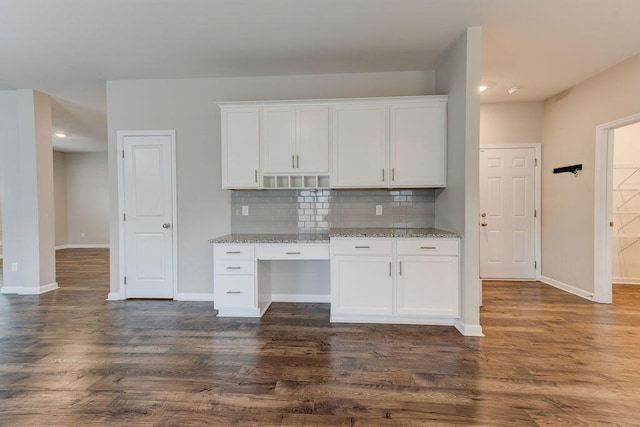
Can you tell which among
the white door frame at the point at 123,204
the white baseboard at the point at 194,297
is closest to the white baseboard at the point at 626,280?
the white baseboard at the point at 194,297

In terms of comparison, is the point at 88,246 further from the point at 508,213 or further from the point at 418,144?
the point at 508,213

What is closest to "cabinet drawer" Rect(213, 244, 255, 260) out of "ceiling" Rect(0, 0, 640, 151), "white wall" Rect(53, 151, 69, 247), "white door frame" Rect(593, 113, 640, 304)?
"ceiling" Rect(0, 0, 640, 151)

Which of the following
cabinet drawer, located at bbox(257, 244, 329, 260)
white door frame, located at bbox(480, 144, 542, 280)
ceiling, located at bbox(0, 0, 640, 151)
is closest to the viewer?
ceiling, located at bbox(0, 0, 640, 151)

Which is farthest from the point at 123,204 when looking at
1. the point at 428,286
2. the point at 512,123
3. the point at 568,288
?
the point at 568,288

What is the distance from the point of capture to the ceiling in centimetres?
245

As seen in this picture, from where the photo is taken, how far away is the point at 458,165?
295cm

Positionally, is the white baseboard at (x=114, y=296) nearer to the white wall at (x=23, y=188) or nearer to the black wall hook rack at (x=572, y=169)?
the white wall at (x=23, y=188)

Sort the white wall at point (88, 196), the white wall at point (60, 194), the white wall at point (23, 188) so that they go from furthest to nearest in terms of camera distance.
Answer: the white wall at point (88, 196) → the white wall at point (60, 194) → the white wall at point (23, 188)

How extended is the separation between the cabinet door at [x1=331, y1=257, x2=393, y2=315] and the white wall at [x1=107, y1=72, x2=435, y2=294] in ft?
5.29

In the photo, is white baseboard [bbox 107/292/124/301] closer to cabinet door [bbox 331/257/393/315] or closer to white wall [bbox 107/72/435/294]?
white wall [bbox 107/72/435/294]

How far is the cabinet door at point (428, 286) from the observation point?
2947 millimetres

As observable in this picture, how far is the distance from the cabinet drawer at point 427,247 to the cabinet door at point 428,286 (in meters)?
0.05

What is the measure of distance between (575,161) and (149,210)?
214 inches

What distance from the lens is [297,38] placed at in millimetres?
2904
